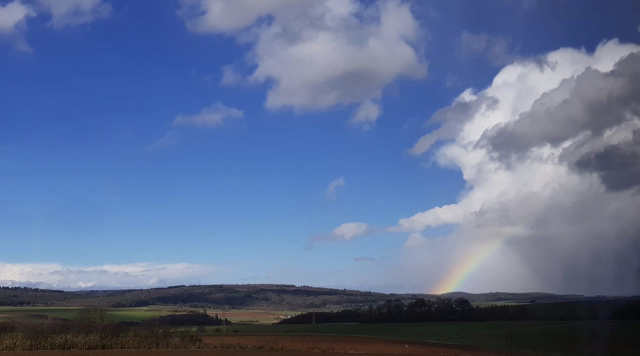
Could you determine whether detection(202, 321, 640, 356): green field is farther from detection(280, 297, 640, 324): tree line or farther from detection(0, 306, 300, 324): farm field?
detection(0, 306, 300, 324): farm field

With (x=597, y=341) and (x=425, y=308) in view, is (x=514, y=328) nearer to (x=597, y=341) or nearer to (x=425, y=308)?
(x=597, y=341)

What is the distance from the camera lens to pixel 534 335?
265ft

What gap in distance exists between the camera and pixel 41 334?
171ft

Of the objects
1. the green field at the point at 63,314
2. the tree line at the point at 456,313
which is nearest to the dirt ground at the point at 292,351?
the green field at the point at 63,314

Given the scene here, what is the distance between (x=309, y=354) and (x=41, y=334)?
24966 mm

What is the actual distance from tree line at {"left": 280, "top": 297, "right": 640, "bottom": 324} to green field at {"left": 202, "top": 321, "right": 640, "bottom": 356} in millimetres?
12638

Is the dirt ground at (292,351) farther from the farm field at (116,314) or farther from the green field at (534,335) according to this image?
the farm field at (116,314)

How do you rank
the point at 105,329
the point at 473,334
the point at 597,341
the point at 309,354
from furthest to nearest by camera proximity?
the point at 473,334 < the point at 597,341 < the point at 105,329 < the point at 309,354

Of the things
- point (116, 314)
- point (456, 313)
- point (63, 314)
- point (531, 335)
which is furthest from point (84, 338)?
point (456, 313)

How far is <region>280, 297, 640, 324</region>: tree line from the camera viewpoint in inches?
4272

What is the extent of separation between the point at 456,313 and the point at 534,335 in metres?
48.8

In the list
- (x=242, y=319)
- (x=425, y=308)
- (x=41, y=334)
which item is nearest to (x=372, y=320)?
(x=425, y=308)

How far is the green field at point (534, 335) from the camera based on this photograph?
64.1 meters

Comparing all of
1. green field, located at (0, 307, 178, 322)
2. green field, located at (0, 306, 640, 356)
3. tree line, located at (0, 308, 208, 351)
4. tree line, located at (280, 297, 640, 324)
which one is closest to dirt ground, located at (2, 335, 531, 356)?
tree line, located at (0, 308, 208, 351)
